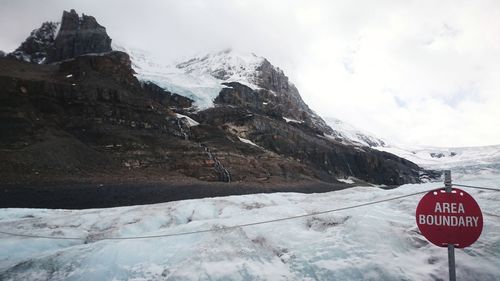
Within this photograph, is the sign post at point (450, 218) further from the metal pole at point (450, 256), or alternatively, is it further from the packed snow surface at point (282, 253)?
the packed snow surface at point (282, 253)

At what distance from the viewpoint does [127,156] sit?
193 ft

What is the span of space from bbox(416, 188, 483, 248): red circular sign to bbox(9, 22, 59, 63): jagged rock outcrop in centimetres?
14529

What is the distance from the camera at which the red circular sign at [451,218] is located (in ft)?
18.3

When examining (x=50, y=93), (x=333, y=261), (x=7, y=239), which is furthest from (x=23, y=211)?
(x=50, y=93)

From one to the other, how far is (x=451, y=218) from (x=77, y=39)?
139 m

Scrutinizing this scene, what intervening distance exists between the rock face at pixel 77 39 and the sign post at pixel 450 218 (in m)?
135

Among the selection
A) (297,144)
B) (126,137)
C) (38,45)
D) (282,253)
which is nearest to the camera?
(282,253)

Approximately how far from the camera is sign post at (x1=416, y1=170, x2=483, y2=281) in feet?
18.2

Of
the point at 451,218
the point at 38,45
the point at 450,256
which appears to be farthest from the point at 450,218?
the point at 38,45

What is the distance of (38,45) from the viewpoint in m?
135

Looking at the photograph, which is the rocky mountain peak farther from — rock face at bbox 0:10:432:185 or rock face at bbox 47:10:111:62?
rock face at bbox 0:10:432:185

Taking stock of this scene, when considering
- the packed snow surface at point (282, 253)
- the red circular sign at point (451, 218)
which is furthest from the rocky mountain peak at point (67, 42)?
the red circular sign at point (451, 218)

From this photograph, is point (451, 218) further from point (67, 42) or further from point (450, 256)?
point (67, 42)

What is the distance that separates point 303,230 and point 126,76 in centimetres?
8805
